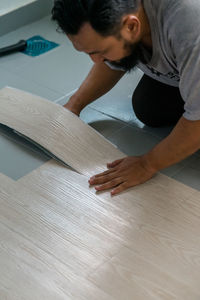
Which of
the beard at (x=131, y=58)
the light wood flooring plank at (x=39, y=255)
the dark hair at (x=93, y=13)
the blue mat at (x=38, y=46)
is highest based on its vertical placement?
the dark hair at (x=93, y=13)

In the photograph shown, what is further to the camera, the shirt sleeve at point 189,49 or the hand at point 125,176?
the hand at point 125,176

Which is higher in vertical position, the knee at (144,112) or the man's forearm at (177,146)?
the man's forearm at (177,146)

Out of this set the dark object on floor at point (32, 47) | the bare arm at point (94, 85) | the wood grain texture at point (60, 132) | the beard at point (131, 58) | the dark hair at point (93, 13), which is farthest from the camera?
the dark object on floor at point (32, 47)

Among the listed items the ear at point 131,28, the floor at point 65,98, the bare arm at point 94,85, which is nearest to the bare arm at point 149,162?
the floor at point 65,98

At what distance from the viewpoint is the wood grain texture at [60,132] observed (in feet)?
Result: 6.43

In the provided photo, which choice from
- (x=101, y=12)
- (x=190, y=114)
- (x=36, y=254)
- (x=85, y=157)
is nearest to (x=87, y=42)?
(x=101, y=12)

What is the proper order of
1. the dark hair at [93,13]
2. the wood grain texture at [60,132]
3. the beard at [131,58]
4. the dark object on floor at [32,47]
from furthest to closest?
the dark object on floor at [32,47]
the wood grain texture at [60,132]
the beard at [131,58]
the dark hair at [93,13]

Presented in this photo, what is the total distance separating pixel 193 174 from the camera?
6.42 feet

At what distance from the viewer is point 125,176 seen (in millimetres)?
1823

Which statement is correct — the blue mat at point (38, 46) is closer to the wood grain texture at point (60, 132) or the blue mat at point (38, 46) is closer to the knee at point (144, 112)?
the wood grain texture at point (60, 132)

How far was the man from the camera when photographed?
58.2 inches

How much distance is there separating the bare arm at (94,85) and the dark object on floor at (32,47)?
817 mm

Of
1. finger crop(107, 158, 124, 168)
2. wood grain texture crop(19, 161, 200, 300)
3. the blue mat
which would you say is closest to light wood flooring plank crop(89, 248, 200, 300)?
wood grain texture crop(19, 161, 200, 300)

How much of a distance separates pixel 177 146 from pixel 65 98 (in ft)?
2.97
